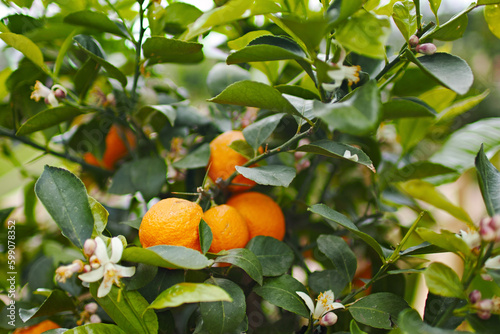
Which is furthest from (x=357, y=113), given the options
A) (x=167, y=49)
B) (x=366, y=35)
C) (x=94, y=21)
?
(x=94, y=21)

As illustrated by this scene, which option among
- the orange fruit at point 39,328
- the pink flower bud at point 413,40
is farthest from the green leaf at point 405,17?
the orange fruit at point 39,328

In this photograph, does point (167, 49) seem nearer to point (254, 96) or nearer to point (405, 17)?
point (254, 96)

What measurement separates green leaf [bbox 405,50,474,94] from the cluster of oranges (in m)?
0.26

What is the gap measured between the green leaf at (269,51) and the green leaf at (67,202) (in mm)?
234

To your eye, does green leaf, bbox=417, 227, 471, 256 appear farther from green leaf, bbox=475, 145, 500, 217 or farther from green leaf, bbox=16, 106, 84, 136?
green leaf, bbox=16, 106, 84, 136

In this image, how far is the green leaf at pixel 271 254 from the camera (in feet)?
1.52

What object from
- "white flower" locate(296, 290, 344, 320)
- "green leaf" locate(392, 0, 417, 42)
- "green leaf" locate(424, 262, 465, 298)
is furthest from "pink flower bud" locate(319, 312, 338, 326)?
"green leaf" locate(392, 0, 417, 42)

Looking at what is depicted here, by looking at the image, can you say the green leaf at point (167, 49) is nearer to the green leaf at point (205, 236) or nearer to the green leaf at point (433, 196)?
the green leaf at point (205, 236)

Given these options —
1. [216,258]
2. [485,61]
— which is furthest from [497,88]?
[216,258]

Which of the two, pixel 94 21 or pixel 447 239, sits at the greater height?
pixel 94 21

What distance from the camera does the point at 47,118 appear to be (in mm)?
543

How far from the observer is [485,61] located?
140cm

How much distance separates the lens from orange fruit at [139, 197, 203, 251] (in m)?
0.43

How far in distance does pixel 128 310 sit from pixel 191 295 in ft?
0.41
